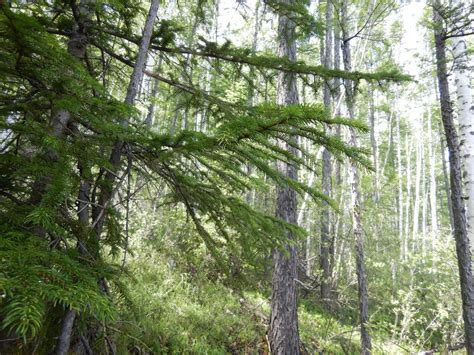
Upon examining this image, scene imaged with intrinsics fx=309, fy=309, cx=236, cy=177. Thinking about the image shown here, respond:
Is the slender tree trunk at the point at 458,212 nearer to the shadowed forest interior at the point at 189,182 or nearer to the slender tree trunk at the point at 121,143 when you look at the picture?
the shadowed forest interior at the point at 189,182

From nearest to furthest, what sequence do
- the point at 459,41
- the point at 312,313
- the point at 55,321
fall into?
1. the point at 55,321
2. the point at 459,41
3. the point at 312,313

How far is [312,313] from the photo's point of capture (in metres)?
8.89

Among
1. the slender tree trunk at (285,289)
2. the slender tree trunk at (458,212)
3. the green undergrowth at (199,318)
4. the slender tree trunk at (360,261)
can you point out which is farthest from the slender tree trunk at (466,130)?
the green undergrowth at (199,318)

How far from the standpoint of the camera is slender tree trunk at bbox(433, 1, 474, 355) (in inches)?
193

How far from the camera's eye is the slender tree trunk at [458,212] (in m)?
4.91

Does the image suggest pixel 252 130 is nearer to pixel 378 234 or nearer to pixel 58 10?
pixel 58 10

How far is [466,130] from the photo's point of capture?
573 centimetres

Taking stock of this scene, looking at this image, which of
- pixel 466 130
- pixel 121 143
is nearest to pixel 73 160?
pixel 121 143

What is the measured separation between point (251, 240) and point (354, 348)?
6551mm

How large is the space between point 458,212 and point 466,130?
5.54 feet

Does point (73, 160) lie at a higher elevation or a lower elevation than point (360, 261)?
higher

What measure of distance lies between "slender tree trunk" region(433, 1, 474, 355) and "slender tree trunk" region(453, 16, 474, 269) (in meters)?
0.38

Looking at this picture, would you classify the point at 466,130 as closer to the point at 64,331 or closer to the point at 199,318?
the point at 199,318

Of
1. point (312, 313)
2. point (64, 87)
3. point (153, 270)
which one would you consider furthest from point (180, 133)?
point (312, 313)
